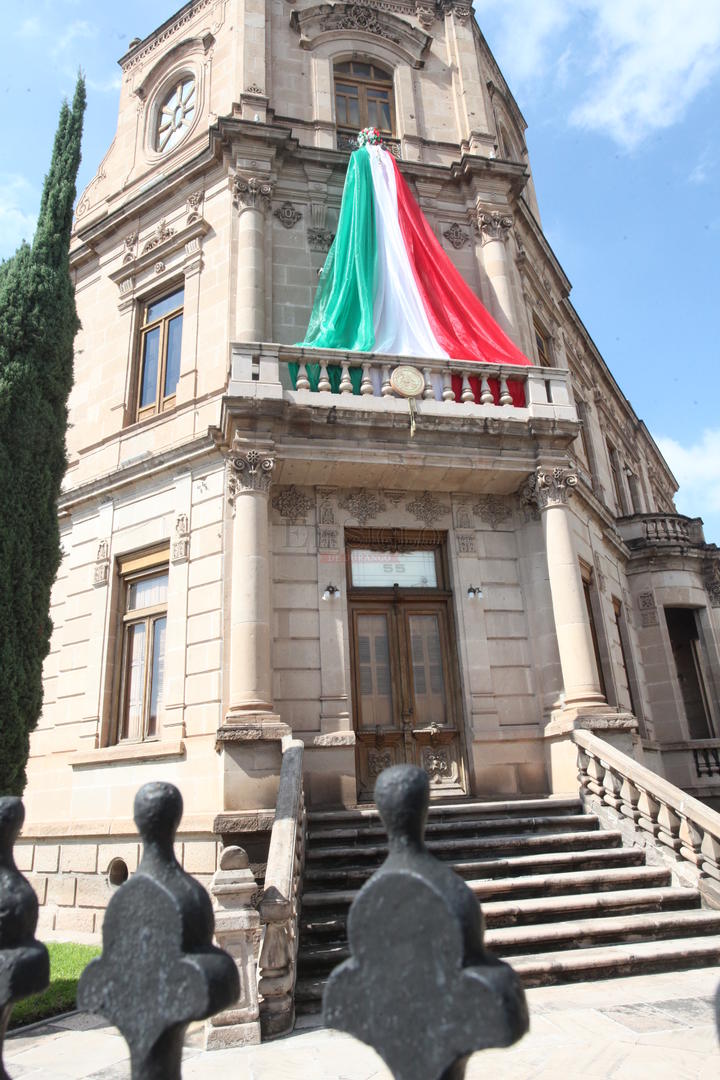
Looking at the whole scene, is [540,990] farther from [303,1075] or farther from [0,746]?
[0,746]

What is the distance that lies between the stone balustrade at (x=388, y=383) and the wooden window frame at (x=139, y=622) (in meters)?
3.32

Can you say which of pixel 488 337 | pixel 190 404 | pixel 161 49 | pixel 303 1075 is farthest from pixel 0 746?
pixel 161 49

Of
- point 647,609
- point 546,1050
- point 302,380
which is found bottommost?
point 546,1050

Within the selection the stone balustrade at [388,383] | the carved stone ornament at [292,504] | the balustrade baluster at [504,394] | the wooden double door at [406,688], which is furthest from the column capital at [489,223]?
the wooden double door at [406,688]

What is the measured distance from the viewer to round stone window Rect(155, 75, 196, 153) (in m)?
15.7

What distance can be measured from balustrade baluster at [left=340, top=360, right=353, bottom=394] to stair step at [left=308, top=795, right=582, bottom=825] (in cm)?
580

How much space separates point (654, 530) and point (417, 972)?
59.6 feet

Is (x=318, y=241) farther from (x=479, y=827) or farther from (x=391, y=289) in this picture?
(x=479, y=827)

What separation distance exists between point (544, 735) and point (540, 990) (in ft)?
16.6

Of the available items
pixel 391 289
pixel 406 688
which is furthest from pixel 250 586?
pixel 391 289

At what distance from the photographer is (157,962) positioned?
6.18 feet

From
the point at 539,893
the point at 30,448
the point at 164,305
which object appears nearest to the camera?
the point at 539,893

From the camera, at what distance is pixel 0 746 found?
25.2 ft

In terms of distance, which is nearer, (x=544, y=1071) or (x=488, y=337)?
(x=544, y=1071)
